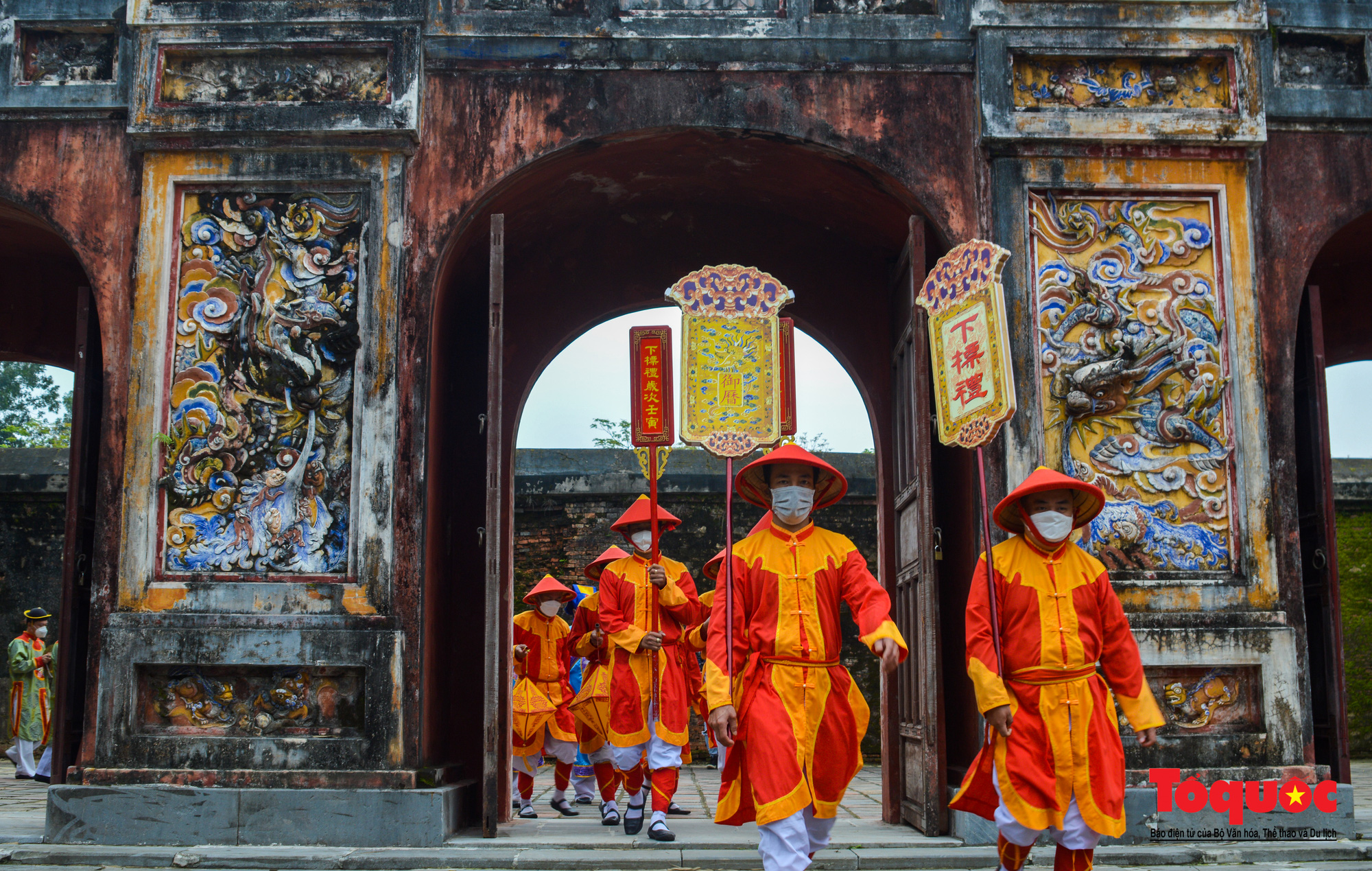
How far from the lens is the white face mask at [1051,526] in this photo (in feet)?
15.9

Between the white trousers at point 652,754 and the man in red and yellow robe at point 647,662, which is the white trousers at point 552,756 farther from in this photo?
the white trousers at point 652,754

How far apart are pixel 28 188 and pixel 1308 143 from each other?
6708 mm

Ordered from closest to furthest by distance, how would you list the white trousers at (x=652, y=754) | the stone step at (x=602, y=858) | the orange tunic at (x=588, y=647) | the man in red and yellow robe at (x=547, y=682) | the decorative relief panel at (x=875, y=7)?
the stone step at (x=602, y=858), the white trousers at (x=652, y=754), the decorative relief panel at (x=875, y=7), the orange tunic at (x=588, y=647), the man in red and yellow robe at (x=547, y=682)

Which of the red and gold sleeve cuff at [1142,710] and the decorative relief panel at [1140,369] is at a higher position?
the decorative relief panel at [1140,369]

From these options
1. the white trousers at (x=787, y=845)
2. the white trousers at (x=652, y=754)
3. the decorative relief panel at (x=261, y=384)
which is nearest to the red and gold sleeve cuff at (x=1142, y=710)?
the white trousers at (x=787, y=845)

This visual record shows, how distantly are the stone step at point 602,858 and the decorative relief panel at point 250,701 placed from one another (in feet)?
1.88

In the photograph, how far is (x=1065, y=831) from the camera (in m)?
4.52

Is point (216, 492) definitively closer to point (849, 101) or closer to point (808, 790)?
point (808, 790)

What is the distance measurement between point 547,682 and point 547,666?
0.34ft

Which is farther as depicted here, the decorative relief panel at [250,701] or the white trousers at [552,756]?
the white trousers at [552,756]

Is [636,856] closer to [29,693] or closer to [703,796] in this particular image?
[703,796]

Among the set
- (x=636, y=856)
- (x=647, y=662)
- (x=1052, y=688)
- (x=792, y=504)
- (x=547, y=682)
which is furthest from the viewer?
(x=547, y=682)

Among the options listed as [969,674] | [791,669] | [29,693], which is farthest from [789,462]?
[29,693]

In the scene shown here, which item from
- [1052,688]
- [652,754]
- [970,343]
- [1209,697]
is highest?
[970,343]
